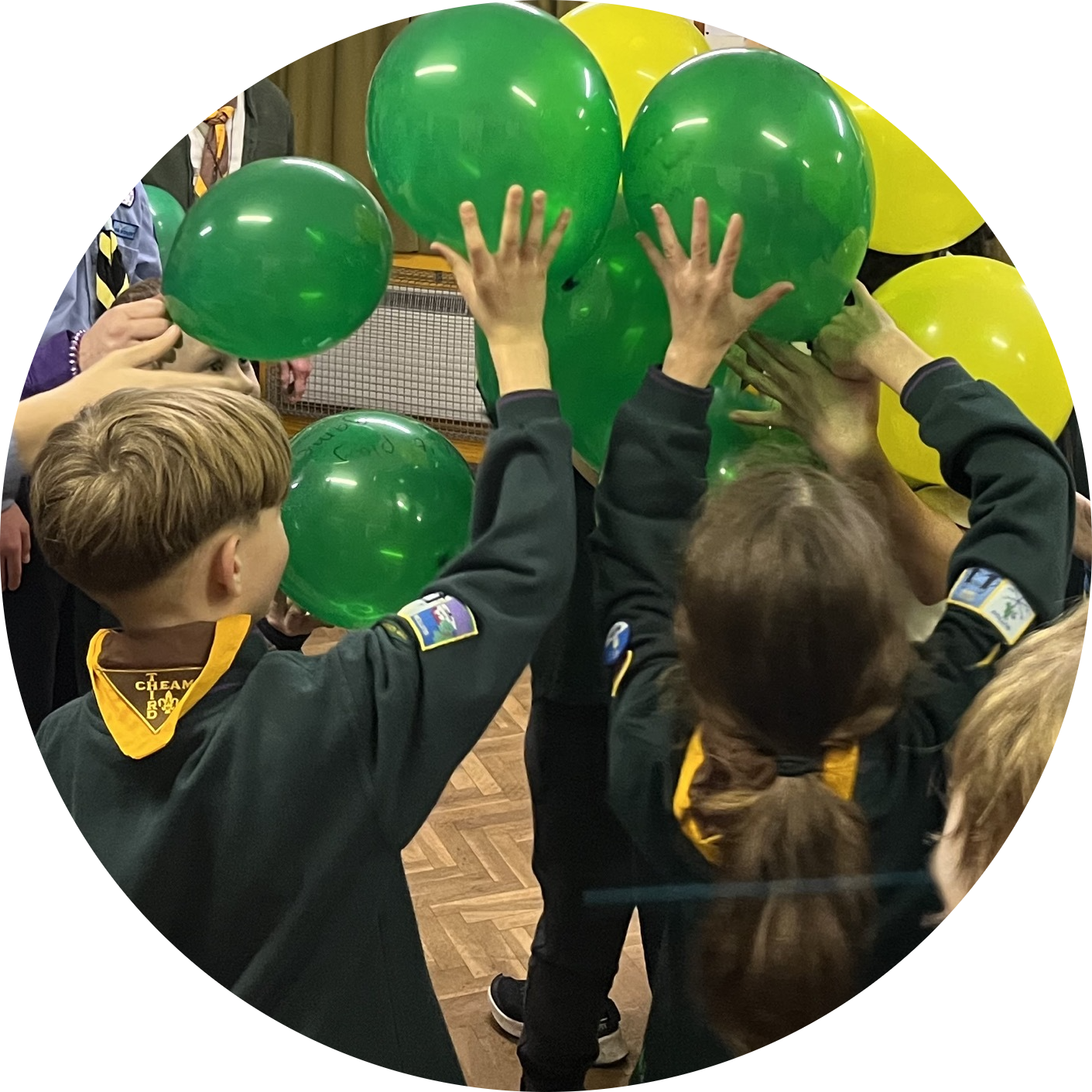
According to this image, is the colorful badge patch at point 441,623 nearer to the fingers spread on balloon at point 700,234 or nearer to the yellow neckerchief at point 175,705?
the yellow neckerchief at point 175,705

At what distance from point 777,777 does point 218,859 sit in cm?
45

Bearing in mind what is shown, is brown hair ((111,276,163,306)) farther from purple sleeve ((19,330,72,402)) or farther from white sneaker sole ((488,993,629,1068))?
white sneaker sole ((488,993,629,1068))

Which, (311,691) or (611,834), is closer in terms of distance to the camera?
(311,691)

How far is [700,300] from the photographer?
1.06 meters

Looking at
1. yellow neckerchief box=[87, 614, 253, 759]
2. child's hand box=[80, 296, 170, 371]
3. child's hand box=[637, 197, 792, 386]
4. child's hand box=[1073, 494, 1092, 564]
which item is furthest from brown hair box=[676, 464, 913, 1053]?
child's hand box=[80, 296, 170, 371]

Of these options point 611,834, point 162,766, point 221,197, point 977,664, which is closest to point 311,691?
point 162,766

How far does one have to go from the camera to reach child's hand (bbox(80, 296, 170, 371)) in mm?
1130

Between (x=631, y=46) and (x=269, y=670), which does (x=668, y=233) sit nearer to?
(x=631, y=46)

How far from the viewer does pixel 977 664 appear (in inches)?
43.4

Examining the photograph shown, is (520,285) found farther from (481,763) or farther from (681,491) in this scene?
(481,763)

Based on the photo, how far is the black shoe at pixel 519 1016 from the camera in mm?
1174

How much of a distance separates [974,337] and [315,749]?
65cm

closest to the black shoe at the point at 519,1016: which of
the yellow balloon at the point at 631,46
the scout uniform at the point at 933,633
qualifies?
the scout uniform at the point at 933,633

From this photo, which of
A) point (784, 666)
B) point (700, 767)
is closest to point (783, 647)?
point (784, 666)
